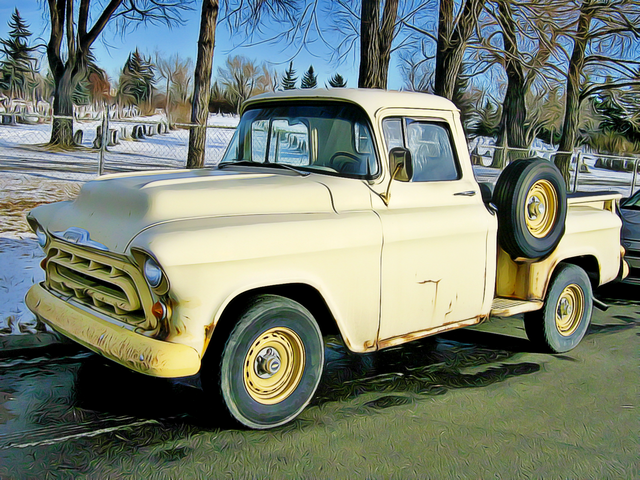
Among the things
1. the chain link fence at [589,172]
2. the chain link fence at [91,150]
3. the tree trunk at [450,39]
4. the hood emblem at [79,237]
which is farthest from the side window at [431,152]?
the chain link fence at [589,172]

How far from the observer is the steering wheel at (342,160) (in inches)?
186

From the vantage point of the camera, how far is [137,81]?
6384 centimetres

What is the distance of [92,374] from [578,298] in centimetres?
422

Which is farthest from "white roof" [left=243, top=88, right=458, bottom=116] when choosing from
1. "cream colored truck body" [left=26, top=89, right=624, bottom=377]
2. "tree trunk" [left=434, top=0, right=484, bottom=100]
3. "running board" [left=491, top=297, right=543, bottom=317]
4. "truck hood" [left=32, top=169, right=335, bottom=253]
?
"tree trunk" [left=434, top=0, right=484, bottom=100]

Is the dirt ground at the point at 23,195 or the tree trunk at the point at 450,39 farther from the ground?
the tree trunk at the point at 450,39

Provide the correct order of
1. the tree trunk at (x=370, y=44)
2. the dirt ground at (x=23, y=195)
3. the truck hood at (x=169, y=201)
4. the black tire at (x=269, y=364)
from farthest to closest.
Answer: the tree trunk at (x=370, y=44), the dirt ground at (x=23, y=195), the truck hood at (x=169, y=201), the black tire at (x=269, y=364)

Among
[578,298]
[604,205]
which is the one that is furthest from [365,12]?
[578,298]

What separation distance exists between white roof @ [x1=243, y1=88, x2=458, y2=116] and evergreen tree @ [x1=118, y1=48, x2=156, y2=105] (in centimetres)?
5960

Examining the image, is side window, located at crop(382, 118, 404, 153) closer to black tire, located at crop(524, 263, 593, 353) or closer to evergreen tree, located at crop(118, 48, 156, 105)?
black tire, located at crop(524, 263, 593, 353)

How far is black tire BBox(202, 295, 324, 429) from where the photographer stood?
3816 millimetres

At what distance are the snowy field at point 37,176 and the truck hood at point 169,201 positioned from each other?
6.21 ft

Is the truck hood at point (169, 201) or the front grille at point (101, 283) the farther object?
the truck hood at point (169, 201)

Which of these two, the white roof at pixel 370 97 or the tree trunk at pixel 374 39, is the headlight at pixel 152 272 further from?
the tree trunk at pixel 374 39

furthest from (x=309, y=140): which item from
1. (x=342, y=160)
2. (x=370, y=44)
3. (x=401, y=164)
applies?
(x=370, y=44)
